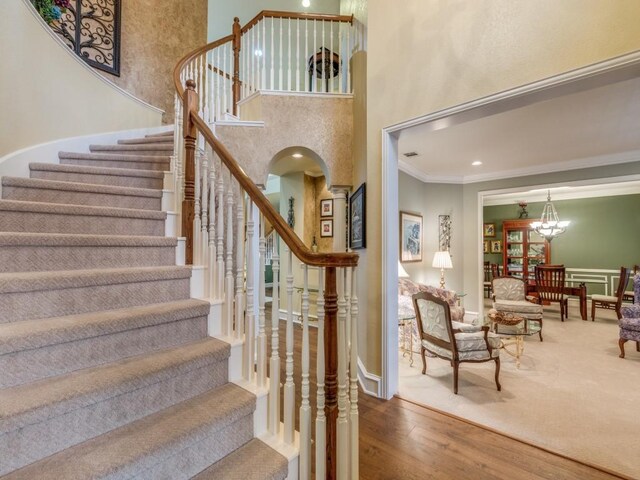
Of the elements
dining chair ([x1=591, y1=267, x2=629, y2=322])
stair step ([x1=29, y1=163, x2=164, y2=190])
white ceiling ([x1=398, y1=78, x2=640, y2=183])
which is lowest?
dining chair ([x1=591, y1=267, x2=629, y2=322])

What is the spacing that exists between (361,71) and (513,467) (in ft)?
11.2

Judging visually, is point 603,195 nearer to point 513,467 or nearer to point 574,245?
point 574,245

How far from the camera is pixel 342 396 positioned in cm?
128

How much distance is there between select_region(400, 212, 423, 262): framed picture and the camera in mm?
5035

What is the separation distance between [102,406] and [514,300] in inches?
225

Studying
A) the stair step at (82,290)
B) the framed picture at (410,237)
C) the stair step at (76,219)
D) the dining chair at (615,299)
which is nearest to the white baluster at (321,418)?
the stair step at (82,290)

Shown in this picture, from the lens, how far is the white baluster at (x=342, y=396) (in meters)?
1.26

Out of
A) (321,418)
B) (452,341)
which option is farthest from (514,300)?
(321,418)

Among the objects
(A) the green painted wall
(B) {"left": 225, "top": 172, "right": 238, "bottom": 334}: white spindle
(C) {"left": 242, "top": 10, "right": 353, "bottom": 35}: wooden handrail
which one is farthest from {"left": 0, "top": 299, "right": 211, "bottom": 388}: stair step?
(A) the green painted wall

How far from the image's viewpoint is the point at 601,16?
1.62 metres

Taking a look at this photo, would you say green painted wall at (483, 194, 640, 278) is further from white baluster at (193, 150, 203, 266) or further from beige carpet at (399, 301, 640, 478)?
white baluster at (193, 150, 203, 266)

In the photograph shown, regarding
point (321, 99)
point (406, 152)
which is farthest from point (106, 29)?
point (406, 152)

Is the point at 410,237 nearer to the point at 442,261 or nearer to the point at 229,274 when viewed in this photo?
the point at 442,261

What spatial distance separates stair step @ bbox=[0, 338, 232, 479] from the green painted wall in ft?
29.8
